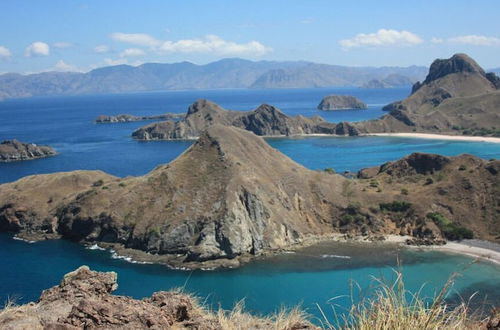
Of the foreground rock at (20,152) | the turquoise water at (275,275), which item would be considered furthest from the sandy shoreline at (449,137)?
the turquoise water at (275,275)

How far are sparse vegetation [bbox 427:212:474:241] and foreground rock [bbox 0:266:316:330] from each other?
5438 centimetres

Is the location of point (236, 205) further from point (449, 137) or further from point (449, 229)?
point (449, 137)

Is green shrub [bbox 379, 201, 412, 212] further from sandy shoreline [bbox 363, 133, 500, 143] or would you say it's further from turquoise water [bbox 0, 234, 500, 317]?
sandy shoreline [bbox 363, 133, 500, 143]

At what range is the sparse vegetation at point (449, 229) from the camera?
203 ft

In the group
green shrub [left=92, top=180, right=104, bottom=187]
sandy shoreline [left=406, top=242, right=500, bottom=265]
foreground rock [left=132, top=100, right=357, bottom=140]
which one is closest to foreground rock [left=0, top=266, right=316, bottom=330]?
sandy shoreline [left=406, top=242, right=500, bottom=265]

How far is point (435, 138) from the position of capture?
166 metres

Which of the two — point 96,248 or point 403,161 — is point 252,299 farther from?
point 403,161

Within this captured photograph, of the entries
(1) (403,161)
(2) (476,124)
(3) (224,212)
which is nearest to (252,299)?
(3) (224,212)

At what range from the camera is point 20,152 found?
141 m

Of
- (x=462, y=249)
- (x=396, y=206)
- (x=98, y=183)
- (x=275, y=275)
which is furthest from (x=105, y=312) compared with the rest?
(x=98, y=183)

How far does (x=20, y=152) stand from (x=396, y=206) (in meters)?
108

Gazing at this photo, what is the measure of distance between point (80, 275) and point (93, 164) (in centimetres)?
11538

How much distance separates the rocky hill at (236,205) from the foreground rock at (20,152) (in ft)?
213

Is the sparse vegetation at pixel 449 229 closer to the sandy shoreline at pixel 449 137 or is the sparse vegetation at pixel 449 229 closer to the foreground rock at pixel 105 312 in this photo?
the foreground rock at pixel 105 312
